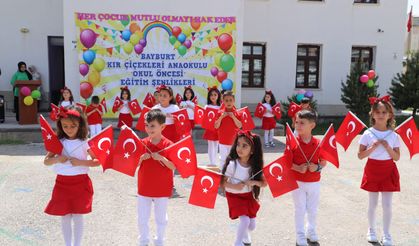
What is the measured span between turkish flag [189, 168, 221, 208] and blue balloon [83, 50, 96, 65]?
949 centimetres

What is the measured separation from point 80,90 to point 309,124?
9658 mm

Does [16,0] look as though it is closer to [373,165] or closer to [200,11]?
[200,11]

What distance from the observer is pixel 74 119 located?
379cm

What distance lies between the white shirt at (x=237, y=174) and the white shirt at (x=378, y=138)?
146 cm

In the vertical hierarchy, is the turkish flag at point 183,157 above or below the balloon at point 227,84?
below

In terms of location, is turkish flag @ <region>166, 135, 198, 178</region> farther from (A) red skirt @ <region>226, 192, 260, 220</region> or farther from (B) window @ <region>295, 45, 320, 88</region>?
(B) window @ <region>295, 45, 320, 88</region>

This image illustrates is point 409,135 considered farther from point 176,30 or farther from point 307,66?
point 307,66

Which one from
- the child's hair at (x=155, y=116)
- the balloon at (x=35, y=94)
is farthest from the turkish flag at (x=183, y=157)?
the balloon at (x=35, y=94)

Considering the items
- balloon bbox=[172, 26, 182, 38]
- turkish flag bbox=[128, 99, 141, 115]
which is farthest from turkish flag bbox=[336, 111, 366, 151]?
balloon bbox=[172, 26, 182, 38]

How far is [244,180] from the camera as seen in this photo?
3912 mm

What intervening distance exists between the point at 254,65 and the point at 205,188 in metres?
14.1

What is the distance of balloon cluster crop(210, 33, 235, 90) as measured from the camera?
13125mm

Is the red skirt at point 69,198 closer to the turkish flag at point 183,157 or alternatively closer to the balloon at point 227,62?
the turkish flag at point 183,157

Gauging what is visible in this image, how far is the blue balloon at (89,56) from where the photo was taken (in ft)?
41.0
